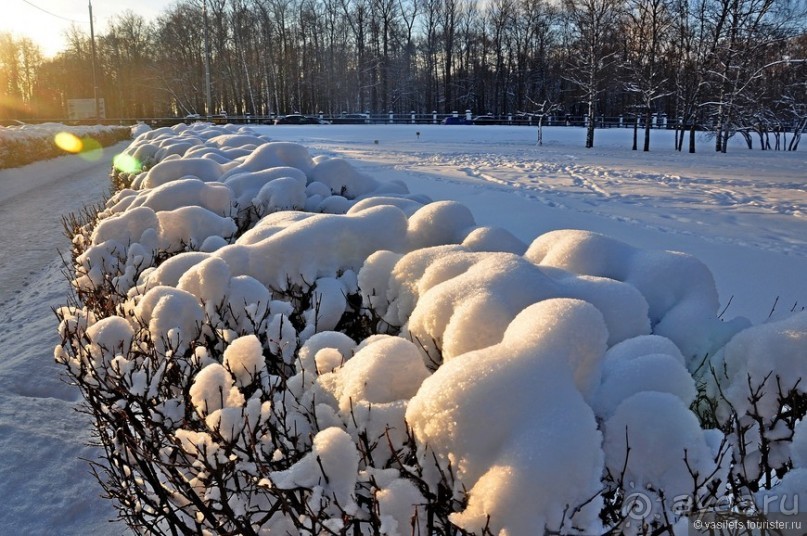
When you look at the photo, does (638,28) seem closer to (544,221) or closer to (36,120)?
(544,221)

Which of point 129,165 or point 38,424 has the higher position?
point 129,165

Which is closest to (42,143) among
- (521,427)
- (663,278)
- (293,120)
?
(293,120)

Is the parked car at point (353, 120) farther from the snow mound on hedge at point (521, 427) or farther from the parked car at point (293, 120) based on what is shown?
the snow mound on hedge at point (521, 427)

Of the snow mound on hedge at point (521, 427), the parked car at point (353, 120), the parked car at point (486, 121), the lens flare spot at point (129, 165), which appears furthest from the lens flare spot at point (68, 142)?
the parked car at point (486, 121)

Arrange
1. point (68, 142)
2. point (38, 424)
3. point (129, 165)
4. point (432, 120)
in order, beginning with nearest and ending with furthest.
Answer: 1. point (38, 424)
2. point (129, 165)
3. point (68, 142)
4. point (432, 120)

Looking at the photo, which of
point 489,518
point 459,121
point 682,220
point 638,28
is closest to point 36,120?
point 459,121

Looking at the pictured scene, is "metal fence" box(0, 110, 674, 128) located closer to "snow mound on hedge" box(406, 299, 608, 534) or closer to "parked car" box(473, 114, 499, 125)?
"parked car" box(473, 114, 499, 125)

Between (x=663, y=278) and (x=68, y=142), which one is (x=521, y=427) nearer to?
(x=663, y=278)

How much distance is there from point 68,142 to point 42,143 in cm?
318

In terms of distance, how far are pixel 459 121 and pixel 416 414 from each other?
1644 inches

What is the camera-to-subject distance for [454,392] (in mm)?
1380

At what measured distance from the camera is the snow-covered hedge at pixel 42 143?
60.5ft

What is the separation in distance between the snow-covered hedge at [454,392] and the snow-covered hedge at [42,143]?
774 inches

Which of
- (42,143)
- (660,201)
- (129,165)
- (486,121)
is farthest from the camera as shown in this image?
(486,121)
